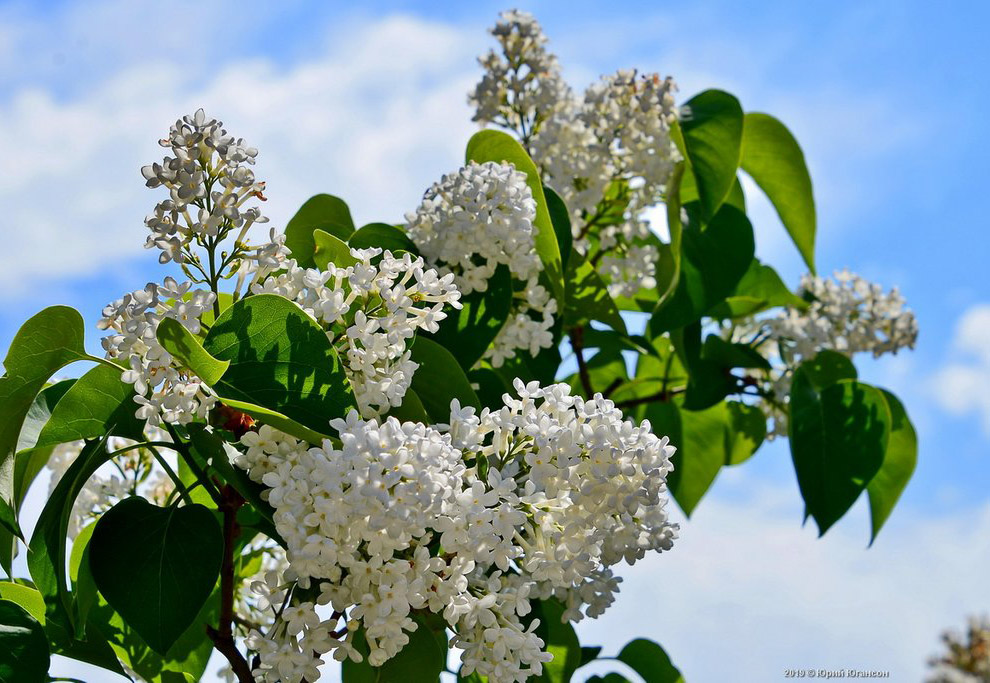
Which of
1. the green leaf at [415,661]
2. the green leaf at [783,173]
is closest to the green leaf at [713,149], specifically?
the green leaf at [783,173]

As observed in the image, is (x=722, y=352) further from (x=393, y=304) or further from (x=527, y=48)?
(x=393, y=304)

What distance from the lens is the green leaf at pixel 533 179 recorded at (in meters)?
1.25

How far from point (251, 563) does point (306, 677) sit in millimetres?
599

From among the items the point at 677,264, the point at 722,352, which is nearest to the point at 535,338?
the point at 677,264

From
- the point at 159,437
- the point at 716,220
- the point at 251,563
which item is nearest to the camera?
the point at 159,437

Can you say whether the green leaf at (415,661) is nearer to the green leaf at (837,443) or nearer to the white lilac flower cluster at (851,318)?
the green leaf at (837,443)

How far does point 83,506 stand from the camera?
137cm

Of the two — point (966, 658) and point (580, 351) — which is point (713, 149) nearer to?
point (580, 351)

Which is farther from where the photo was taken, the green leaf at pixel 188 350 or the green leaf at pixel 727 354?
the green leaf at pixel 727 354

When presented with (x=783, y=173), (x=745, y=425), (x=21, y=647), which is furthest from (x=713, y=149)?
(x=21, y=647)

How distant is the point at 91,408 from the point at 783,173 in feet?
4.36

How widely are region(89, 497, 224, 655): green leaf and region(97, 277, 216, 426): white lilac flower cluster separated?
14 cm

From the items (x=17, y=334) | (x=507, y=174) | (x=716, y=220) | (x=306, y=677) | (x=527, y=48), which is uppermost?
(x=527, y=48)

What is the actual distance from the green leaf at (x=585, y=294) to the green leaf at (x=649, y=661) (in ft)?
1.58
